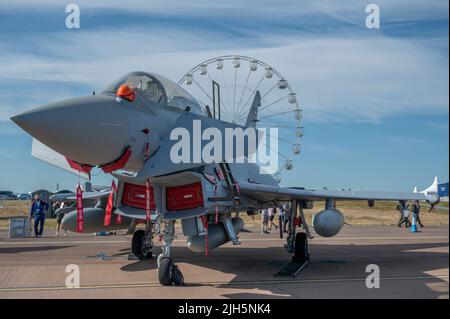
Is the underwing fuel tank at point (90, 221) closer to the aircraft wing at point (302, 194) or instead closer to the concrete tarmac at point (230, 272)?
the concrete tarmac at point (230, 272)

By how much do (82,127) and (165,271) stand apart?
10.5 feet

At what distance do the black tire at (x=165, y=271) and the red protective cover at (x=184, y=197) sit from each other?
1.03 m

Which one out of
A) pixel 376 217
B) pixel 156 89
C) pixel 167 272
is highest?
pixel 156 89

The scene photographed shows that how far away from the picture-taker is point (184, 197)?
9312 millimetres

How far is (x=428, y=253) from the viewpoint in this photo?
1493 cm

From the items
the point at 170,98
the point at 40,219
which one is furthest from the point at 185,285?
the point at 40,219

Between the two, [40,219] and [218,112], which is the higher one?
[218,112]

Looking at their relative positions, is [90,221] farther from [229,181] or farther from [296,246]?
[296,246]

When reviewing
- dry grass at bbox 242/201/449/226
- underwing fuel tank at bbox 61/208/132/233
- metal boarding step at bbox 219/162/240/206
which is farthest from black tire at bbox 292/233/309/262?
dry grass at bbox 242/201/449/226

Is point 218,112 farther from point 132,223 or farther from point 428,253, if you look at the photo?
point 428,253

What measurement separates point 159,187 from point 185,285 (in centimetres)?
183

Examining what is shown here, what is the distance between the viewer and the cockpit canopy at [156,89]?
8430mm

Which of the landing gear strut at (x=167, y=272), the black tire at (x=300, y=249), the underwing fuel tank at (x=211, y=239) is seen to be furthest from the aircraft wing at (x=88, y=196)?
the black tire at (x=300, y=249)

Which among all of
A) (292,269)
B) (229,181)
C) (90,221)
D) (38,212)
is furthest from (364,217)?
(229,181)
